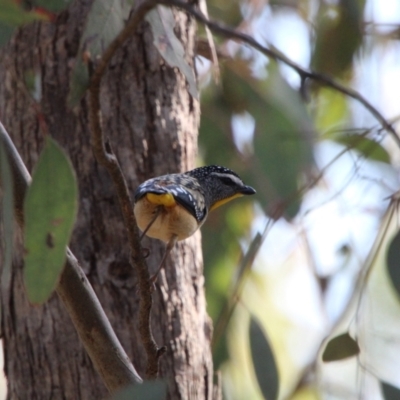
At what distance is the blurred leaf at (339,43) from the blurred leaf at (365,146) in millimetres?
206

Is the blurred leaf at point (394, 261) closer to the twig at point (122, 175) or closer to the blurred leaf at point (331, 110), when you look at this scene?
the twig at point (122, 175)

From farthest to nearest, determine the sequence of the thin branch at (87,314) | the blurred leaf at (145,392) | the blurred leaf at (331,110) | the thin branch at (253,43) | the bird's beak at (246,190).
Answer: the blurred leaf at (331,110)
the bird's beak at (246,190)
the thin branch at (87,314)
the blurred leaf at (145,392)
the thin branch at (253,43)

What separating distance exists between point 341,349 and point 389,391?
0.48ft

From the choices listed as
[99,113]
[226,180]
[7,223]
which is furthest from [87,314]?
[226,180]

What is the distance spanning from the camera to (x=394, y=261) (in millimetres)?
1642

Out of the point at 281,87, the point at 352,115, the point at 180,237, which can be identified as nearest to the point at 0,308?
the point at 180,237

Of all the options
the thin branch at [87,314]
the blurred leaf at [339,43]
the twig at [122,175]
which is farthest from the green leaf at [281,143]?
the thin branch at [87,314]

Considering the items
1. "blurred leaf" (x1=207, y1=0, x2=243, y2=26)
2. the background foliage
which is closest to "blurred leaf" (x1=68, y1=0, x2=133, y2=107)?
the background foliage

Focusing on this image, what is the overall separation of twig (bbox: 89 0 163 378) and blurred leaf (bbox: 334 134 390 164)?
0.79 metres

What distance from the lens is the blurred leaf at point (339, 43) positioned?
2109 millimetres

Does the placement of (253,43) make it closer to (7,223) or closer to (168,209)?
(7,223)

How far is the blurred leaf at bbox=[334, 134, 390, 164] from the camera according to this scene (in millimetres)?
1973

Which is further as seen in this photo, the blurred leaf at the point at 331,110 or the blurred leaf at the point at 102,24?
the blurred leaf at the point at 331,110

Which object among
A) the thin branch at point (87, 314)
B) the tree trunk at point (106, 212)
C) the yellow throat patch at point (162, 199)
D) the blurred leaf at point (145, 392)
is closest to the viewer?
the blurred leaf at point (145, 392)
